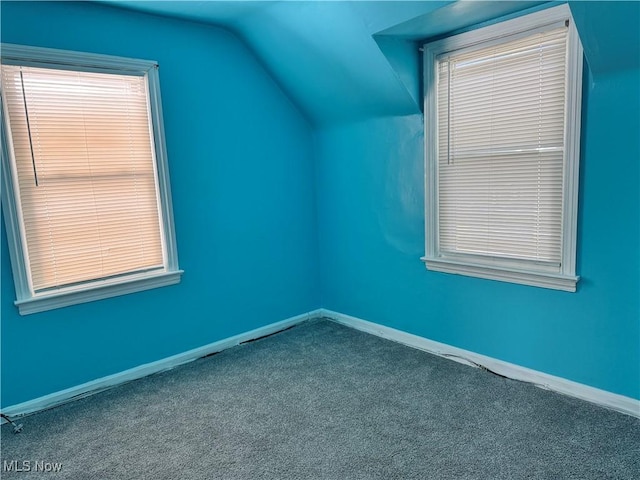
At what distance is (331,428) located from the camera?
2268mm

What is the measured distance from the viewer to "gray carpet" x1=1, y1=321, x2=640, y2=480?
1.96 metres

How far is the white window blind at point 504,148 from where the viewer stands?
7.86ft

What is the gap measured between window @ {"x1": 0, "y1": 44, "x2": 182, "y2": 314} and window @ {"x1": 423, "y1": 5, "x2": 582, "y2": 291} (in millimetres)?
1848

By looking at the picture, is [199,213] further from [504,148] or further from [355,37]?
[504,148]

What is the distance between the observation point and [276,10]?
2.73 meters

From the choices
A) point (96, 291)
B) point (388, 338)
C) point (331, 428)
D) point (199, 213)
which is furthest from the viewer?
point (388, 338)

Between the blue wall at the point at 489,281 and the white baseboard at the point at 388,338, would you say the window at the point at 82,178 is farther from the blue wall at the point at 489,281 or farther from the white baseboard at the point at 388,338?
the blue wall at the point at 489,281

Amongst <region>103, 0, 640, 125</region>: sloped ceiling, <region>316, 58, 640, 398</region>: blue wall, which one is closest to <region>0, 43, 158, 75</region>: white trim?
<region>103, 0, 640, 125</region>: sloped ceiling

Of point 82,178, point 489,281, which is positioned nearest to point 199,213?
point 82,178

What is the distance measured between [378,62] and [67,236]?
85.3 inches

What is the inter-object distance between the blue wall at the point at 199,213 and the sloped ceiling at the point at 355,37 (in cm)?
20

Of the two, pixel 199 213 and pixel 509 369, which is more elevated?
pixel 199 213

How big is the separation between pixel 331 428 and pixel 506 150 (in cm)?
186

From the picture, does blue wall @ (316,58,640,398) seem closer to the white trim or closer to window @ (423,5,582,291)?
window @ (423,5,582,291)
